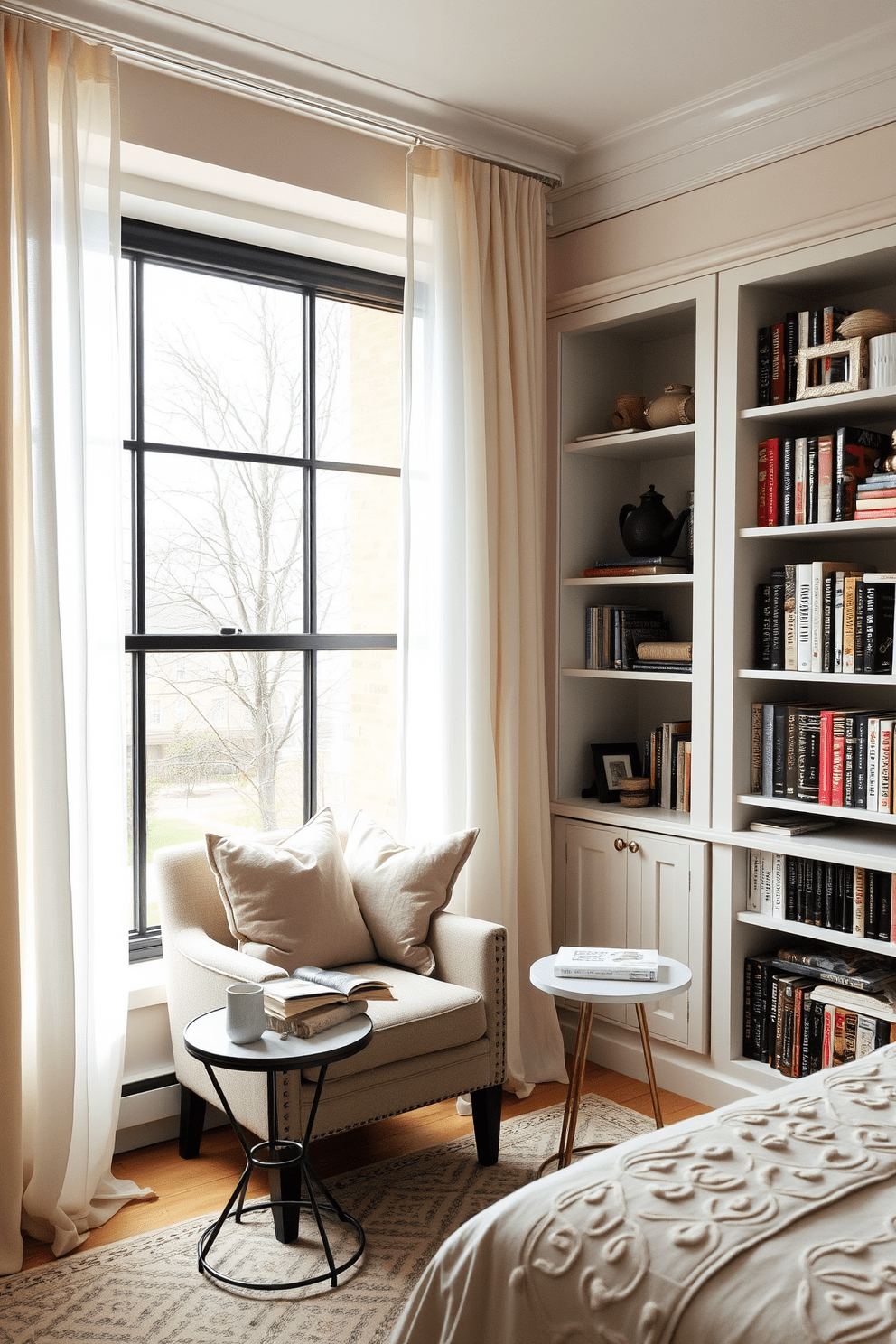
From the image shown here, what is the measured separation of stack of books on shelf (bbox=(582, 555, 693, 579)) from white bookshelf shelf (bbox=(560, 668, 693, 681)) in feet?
1.06

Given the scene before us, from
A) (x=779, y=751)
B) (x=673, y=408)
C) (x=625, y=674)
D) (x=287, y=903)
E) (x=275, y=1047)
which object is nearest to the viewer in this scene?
(x=275, y=1047)

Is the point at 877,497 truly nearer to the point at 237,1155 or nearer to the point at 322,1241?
the point at 322,1241

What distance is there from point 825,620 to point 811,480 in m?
0.40

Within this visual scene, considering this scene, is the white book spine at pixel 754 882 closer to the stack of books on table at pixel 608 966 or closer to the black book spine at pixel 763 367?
the stack of books on table at pixel 608 966

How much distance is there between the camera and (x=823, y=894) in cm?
307

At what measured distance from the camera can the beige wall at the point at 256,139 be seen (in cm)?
285

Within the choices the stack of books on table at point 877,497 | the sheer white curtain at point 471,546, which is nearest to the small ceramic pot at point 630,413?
the sheer white curtain at point 471,546

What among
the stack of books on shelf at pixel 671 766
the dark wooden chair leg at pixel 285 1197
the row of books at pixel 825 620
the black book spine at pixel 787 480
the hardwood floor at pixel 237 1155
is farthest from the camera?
the stack of books on shelf at pixel 671 766

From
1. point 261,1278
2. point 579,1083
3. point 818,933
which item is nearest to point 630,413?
Answer: point 818,933

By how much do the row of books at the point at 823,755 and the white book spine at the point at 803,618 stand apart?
0.49 ft

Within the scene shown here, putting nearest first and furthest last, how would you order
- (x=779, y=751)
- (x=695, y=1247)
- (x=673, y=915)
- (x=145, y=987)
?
(x=695, y=1247) → (x=145, y=987) → (x=779, y=751) → (x=673, y=915)

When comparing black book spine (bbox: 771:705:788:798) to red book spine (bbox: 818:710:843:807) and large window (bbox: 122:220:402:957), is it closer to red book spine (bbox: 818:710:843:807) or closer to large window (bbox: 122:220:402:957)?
red book spine (bbox: 818:710:843:807)

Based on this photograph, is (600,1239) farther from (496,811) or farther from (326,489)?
(326,489)

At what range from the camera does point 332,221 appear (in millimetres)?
3467
